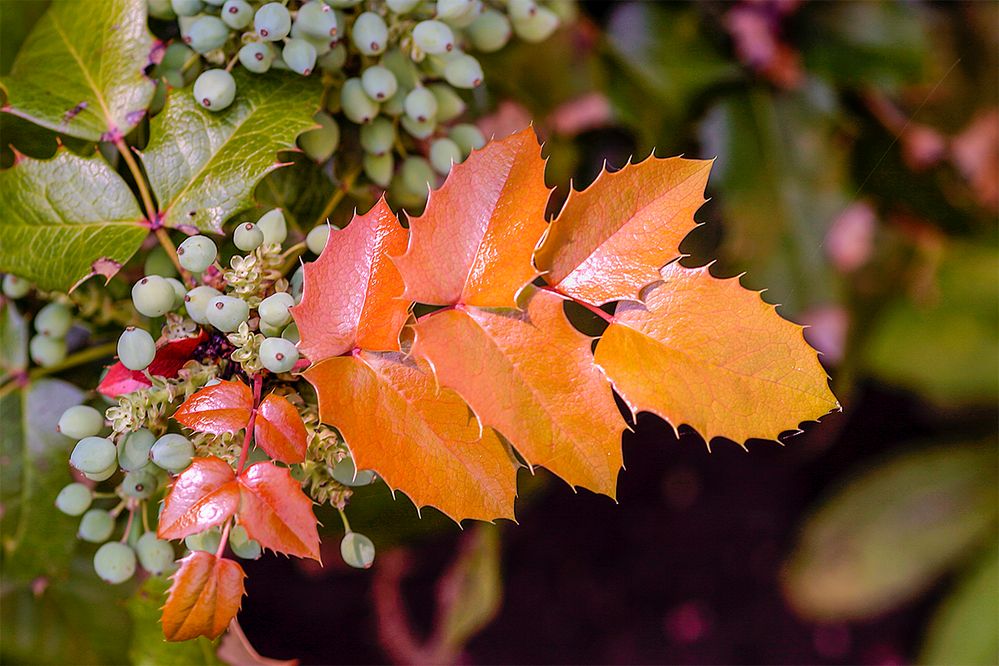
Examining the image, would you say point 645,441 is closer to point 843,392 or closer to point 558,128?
point 843,392

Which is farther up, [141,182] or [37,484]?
[141,182]

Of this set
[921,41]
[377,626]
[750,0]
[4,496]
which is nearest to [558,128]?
[750,0]

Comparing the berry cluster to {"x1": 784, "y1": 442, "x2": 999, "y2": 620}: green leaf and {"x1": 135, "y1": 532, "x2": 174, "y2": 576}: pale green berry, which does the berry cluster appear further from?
{"x1": 784, "y1": 442, "x2": 999, "y2": 620}: green leaf

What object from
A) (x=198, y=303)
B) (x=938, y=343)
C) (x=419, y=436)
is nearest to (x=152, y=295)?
(x=198, y=303)

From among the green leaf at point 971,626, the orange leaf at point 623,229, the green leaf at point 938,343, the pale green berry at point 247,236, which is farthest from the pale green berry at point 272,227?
the green leaf at point 971,626

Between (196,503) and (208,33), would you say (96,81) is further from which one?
(196,503)

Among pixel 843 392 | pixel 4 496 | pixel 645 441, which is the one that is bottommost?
pixel 645 441

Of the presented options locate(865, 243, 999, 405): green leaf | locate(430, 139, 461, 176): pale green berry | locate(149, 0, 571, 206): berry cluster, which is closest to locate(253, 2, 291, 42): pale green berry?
locate(149, 0, 571, 206): berry cluster
